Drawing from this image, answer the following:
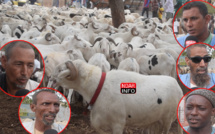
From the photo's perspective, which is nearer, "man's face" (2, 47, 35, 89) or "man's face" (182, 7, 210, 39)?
"man's face" (2, 47, 35, 89)

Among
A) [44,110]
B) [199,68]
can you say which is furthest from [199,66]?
[44,110]

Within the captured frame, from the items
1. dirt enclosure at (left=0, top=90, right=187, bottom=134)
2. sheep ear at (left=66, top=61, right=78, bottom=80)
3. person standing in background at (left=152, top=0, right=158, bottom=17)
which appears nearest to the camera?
sheep ear at (left=66, top=61, right=78, bottom=80)

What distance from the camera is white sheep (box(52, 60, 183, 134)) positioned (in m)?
3.75

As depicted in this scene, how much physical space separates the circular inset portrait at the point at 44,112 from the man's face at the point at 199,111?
1.28 meters

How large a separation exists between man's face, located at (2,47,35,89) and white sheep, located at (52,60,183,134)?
849 millimetres

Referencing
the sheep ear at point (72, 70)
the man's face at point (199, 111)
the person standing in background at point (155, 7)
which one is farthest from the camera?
the person standing in background at point (155, 7)

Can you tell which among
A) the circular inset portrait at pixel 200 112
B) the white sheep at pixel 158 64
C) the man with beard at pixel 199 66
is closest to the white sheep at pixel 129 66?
the white sheep at pixel 158 64

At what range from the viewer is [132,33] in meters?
10.2

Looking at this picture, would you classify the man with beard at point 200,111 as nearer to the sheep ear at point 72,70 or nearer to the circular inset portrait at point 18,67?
the sheep ear at point 72,70

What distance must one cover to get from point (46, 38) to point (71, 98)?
8.54ft

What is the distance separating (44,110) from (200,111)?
155 centimetres

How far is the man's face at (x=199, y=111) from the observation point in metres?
2.72

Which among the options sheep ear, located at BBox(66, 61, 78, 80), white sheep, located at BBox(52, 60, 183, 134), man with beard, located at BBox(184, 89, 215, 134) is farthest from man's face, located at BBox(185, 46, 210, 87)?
sheep ear, located at BBox(66, 61, 78, 80)

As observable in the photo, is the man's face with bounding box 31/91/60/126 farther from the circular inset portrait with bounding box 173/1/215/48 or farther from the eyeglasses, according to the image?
the circular inset portrait with bounding box 173/1/215/48
